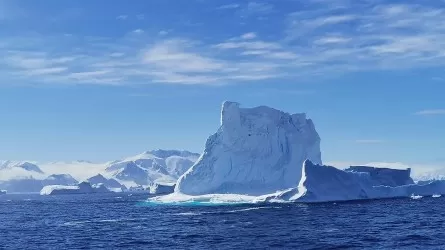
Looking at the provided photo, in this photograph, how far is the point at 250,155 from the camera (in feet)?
267

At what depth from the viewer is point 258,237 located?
39.2m

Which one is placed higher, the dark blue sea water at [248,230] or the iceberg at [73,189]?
the iceberg at [73,189]

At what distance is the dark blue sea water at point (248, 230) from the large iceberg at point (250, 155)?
17.4 meters

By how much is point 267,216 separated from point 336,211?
9189 millimetres

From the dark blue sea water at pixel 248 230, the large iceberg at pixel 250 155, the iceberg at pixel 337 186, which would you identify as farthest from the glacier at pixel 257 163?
the dark blue sea water at pixel 248 230

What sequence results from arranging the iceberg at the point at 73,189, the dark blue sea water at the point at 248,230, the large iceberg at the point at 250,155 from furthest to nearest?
the iceberg at the point at 73,189 → the large iceberg at the point at 250,155 → the dark blue sea water at the point at 248,230

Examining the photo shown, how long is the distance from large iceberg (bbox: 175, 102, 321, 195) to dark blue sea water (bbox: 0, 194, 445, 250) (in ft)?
57.1

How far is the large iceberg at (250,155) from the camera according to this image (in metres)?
79.6

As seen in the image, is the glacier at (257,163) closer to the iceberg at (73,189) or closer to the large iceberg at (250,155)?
the large iceberg at (250,155)

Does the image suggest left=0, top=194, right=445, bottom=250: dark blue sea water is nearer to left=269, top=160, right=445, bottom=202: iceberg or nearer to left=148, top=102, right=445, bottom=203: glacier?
left=269, top=160, right=445, bottom=202: iceberg

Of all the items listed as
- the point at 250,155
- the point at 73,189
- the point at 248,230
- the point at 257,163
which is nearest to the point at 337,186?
the point at 257,163

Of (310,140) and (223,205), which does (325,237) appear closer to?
(223,205)

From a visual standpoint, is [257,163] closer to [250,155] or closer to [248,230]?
[250,155]

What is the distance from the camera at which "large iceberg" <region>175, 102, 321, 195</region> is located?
261 ft
